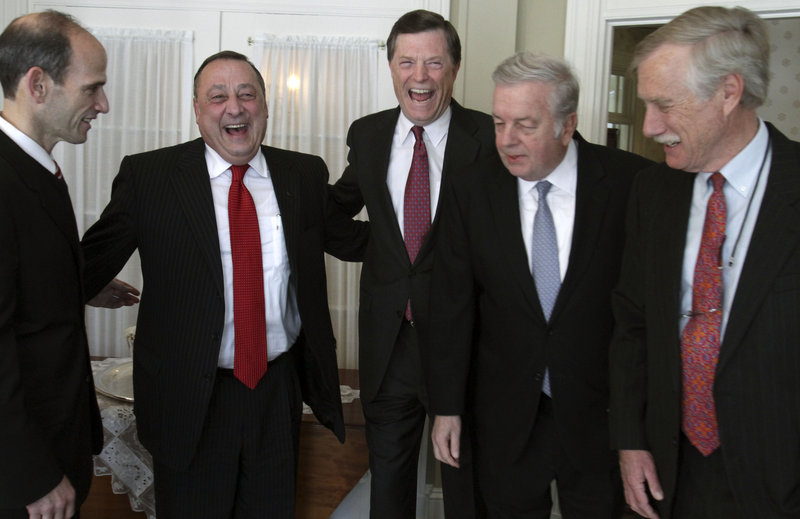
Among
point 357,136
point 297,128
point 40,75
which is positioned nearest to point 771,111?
point 297,128

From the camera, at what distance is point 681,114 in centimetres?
164

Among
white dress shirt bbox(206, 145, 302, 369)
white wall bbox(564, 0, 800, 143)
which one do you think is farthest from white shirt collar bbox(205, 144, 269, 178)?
white wall bbox(564, 0, 800, 143)

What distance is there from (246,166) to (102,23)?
214 centimetres

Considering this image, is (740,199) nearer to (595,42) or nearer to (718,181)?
(718,181)

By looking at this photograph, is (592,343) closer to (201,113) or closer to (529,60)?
(529,60)

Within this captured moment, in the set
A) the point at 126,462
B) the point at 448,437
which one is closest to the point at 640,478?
the point at 448,437

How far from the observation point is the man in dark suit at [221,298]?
7.01 ft

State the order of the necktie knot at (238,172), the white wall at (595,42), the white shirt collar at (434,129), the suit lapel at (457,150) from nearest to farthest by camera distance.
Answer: the necktie knot at (238,172) → the suit lapel at (457,150) → the white shirt collar at (434,129) → the white wall at (595,42)

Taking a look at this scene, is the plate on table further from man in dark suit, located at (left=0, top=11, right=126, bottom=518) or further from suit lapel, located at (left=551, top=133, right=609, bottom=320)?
suit lapel, located at (left=551, top=133, right=609, bottom=320)

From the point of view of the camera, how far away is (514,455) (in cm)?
207

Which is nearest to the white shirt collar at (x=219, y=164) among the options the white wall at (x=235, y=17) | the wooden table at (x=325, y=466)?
the wooden table at (x=325, y=466)

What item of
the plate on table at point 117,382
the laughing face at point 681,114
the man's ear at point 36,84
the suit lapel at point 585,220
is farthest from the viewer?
the plate on table at point 117,382

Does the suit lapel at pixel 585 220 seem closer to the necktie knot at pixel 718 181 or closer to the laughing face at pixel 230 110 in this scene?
the necktie knot at pixel 718 181

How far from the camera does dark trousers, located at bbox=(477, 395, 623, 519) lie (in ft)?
6.67
